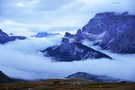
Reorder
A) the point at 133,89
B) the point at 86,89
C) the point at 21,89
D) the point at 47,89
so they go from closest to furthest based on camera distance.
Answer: the point at 133,89 < the point at 86,89 < the point at 47,89 < the point at 21,89

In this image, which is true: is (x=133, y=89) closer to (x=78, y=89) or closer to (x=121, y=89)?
(x=121, y=89)

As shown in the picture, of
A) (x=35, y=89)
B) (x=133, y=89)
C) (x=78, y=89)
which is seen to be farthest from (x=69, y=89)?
(x=133, y=89)

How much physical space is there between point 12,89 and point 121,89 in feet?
179

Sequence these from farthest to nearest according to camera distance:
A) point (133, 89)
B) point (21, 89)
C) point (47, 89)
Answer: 1. point (21, 89)
2. point (47, 89)
3. point (133, 89)

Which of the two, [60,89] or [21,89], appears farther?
[21,89]

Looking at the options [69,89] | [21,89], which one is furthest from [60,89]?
[21,89]

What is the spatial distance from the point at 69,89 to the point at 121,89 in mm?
22542

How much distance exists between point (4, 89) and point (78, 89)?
40325 millimetres

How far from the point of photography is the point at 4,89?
164875 millimetres

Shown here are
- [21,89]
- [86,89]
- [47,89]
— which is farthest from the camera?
[21,89]

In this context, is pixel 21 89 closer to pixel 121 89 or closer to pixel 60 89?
pixel 60 89

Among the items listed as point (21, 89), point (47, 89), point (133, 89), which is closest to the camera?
point (133, 89)

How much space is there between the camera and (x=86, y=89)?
137 meters

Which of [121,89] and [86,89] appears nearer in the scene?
[121,89]
